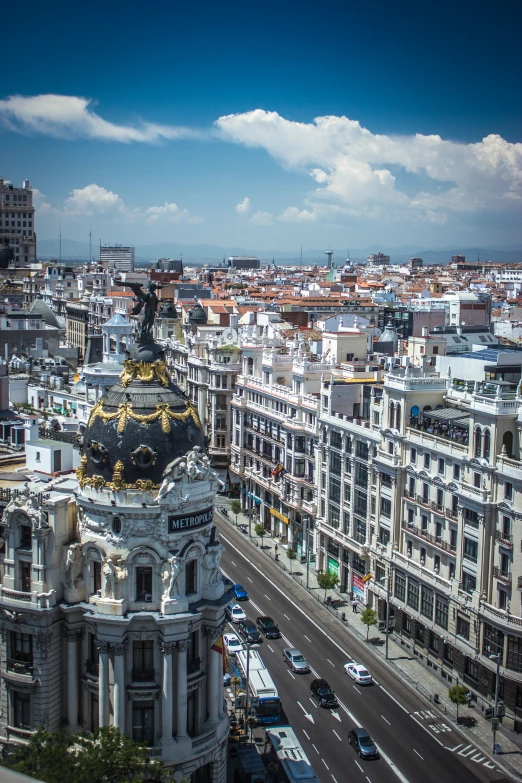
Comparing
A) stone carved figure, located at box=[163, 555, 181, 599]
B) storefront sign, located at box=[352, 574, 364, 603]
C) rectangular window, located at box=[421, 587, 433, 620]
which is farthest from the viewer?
storefront sign, located at box=[352, 574, 364, 603]

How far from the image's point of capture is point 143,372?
5975cm

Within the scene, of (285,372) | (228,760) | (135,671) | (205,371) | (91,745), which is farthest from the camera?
(205,371)

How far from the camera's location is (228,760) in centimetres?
6525

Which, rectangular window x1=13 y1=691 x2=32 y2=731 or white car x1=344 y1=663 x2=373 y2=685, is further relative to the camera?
white car x1=344 y1=663 x2=373 y2=685

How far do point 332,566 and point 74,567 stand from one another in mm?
53708

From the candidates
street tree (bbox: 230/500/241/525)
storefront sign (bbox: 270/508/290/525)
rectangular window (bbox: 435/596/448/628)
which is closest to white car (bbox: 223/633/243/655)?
rectangular window (bbox: 435/596/448/628)

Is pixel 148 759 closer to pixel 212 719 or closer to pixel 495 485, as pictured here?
pixel 212 719

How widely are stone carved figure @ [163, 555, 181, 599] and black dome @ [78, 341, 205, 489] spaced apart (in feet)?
15.7

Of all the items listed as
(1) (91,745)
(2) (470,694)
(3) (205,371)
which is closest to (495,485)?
(2) (470,694)

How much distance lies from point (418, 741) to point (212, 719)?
22731mm

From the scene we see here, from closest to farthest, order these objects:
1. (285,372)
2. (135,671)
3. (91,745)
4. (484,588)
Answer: (91,745)
(135,671)
(484,588)
(285,372)

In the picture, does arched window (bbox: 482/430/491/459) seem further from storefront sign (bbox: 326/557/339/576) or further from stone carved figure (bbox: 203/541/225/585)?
storefront sign (bbox: 326/557/339/576)

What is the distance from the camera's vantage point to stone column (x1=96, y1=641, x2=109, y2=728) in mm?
55219

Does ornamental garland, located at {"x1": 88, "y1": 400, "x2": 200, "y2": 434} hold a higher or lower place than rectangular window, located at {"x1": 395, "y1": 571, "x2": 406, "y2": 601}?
A: higher
